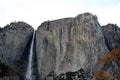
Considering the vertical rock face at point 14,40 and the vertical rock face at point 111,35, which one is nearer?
the vertical rock face at point 111,35

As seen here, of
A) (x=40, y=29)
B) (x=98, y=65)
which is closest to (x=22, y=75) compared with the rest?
(x=40, y=29)

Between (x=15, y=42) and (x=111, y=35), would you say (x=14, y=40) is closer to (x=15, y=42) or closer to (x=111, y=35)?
(x=15, y=42)

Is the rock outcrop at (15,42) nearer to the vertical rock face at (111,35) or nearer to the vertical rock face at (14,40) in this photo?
the vertical rock face at (14,40)

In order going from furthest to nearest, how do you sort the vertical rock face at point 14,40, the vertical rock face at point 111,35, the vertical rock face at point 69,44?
1. the vertical rock face at point 14,40
2. the vertical rock face at point 111,35
3. the vertical rock face at point 69,44

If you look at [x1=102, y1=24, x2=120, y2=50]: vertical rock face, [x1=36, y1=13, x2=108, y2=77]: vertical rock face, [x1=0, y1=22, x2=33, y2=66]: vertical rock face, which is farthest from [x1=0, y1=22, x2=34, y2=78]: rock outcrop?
[x1=102, y1=24, x2=120, y2=50]: vertical rock face

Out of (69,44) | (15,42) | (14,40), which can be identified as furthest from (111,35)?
(14,40)

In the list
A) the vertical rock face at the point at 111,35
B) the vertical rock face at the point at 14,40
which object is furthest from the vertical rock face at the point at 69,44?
the vertical rock face at the point at 14,40
